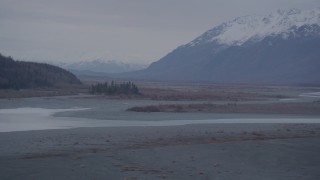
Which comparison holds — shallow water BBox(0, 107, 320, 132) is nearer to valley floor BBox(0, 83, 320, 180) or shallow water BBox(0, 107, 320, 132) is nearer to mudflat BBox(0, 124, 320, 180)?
valley floor BBox(0, 83, 320, 180)

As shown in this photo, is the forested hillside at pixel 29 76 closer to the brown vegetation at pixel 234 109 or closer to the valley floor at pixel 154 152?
the brown vegetation at pixel 234 109

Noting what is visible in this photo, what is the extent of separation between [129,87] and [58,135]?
6102 centimetres

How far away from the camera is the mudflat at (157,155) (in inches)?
821

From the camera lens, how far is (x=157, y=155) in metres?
25.1

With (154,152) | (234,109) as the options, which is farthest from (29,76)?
(154,152)

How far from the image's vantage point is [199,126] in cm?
4172

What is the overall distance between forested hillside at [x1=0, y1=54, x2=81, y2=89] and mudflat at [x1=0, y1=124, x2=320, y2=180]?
67.8 meters

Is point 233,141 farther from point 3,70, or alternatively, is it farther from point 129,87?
point 3,70

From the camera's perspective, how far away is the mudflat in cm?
2084

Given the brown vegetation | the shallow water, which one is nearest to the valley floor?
the shallow water

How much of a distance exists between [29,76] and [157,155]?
90.1 metres

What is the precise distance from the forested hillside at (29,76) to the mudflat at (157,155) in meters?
67.8

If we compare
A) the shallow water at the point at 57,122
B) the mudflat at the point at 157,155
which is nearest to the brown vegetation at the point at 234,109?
the shallow water at the point at 57,122

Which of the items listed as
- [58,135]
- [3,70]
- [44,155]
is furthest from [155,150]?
[3,70]
